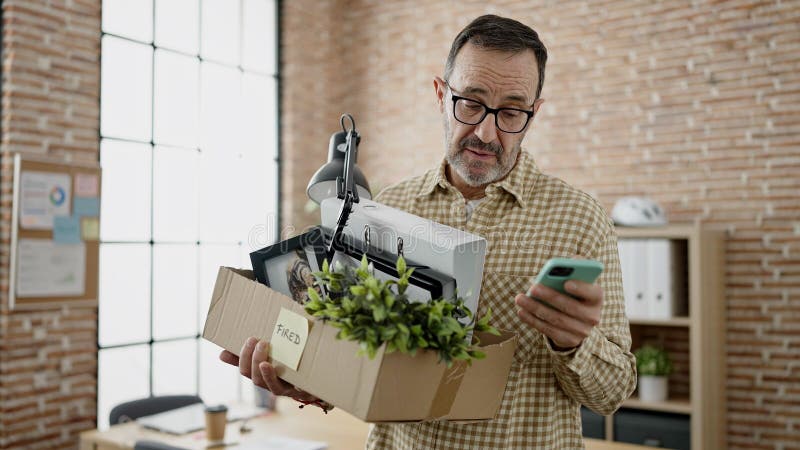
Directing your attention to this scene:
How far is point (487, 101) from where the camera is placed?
54.0 inches

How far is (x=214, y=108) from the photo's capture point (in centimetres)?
454

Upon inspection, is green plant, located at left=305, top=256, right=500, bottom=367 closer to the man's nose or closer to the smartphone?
the smartphone

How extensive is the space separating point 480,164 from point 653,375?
2.70 metres

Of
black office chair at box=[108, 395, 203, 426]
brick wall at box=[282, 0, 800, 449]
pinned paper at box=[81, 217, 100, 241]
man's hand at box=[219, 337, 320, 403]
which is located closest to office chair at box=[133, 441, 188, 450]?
black office chair at box=[108, 395, 203, 426]

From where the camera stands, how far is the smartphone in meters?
0.97

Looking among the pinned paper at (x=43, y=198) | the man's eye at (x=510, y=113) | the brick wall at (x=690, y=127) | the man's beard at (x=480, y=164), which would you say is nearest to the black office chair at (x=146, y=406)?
the pinned paper at (x=43, y=198)

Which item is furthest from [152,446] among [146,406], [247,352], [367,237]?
[367,237]

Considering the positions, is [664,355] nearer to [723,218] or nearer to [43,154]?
[723,218]

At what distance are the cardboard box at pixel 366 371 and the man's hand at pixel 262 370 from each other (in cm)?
2

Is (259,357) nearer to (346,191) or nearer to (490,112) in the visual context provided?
(346,191)

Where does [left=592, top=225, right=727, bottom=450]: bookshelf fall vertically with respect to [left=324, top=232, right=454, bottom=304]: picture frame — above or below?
below

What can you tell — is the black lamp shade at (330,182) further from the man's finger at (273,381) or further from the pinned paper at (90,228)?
the pinned paper at (90,228)

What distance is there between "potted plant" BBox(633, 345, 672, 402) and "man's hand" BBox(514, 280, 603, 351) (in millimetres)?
2781

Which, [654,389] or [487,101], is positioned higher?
[487,101]
